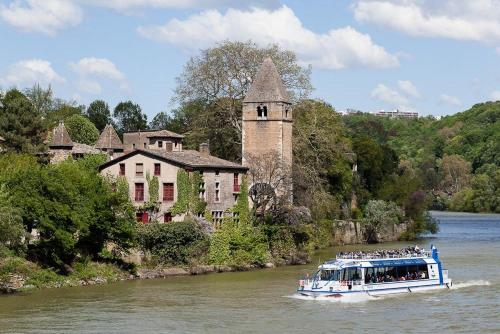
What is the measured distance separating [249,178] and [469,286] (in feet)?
59.7

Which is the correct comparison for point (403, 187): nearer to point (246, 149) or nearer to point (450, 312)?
point (246, 149)

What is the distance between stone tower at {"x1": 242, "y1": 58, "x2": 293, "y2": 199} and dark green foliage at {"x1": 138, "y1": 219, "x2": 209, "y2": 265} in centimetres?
1074

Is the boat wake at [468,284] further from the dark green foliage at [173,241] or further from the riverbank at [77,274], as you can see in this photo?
the dark green foliage at [173,241]

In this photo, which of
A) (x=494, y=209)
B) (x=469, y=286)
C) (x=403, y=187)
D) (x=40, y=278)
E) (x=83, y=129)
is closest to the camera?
(x=40, y=278)

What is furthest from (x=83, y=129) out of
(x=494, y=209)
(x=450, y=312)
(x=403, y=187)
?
(x=494, y=209)

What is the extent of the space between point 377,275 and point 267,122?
2175cm

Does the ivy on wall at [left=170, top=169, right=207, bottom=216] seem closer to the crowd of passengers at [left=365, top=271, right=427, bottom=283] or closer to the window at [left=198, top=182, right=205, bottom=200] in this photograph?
the window at [left=198, top=182, right=205, bottom=200]

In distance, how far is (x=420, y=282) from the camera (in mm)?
54906

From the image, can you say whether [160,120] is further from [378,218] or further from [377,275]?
[377,275]

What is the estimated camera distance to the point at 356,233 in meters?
101

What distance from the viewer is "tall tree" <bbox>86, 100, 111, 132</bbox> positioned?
128250 millimetres

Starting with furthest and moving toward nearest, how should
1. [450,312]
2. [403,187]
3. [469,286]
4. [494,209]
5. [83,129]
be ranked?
1. [494,209]
2. [403,187]
3. [83,129]
4. [469,286]
5. [450,312]

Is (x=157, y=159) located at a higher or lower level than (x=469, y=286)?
higher

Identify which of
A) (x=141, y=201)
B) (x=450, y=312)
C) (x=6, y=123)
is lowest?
(x=450, y=312)
